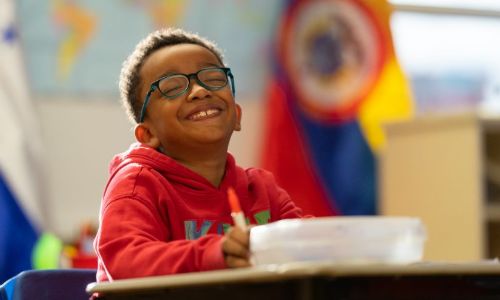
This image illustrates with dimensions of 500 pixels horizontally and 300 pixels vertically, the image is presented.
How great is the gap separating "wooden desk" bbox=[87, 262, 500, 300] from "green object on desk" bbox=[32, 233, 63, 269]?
2286mm

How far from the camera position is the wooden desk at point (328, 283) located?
3.10 ft

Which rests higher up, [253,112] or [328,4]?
[328,4]

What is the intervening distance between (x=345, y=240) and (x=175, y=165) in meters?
0.52

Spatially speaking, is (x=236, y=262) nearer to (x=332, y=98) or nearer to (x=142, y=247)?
(x=142, y=247)

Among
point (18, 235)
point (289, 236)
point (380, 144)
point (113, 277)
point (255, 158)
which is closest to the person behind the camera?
point (289, 236)

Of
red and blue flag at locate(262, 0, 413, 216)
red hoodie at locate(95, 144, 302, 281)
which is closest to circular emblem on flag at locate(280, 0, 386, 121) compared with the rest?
red and blue flag at locate(262, 0, 413, 216)

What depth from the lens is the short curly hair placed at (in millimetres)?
1576

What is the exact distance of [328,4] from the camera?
399cm

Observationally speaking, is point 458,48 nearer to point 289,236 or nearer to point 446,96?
point 446,96

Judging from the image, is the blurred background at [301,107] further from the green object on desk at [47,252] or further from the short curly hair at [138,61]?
the short curly hair at [138,61]

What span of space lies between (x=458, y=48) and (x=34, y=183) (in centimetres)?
183

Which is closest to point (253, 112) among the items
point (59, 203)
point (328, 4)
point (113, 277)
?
point (328, 4)

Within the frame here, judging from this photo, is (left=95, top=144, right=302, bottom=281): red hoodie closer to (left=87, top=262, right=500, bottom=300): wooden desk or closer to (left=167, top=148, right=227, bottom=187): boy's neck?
(left=167, top=148, right=227, bottom=187): boy's neck

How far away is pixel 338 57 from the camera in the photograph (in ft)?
13.0
